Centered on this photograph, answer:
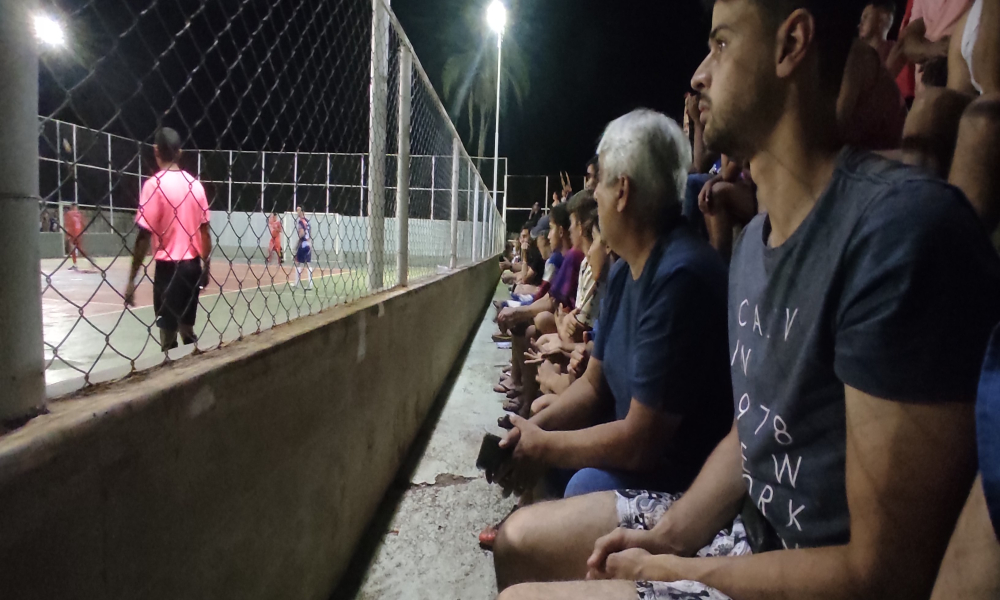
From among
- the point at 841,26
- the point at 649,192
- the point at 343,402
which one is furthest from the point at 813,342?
the point at 343,402

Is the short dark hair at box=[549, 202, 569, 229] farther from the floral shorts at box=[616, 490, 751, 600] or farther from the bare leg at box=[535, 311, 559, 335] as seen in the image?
the floral shorts at box=[616, 490, 751, 600]

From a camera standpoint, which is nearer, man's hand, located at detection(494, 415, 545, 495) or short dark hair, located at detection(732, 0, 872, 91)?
short dark hair, located at detection(732, 0, 872, 91)

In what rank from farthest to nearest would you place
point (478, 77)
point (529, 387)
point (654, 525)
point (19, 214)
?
point (478, 77) → point (529, 387) → point (654, 525) → point (19, 214)

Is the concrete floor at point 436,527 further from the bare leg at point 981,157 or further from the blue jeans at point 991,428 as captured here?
the bare leg at point 981,157

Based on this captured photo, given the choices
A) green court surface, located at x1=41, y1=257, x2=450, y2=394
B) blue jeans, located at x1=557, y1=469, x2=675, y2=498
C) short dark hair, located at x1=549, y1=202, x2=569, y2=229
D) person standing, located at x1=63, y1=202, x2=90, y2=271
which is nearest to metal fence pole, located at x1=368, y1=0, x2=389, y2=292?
green court surface, located at x1=41, y1=257, x2=450, y2=394

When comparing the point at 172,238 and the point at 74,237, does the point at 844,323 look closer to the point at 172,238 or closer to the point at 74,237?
the point at 74,237

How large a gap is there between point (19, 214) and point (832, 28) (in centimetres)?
137

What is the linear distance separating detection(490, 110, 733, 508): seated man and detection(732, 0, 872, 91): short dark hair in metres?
0.62

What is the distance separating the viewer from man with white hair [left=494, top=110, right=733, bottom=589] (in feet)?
4.82

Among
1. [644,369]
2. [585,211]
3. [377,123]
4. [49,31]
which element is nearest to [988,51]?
[644,369]

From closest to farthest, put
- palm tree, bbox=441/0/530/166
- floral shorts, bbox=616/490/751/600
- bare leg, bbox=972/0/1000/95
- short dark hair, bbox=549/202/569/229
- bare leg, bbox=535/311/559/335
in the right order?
floral shorts, bbox=616/490/751/600 < bare leg, bbox=972/0/1000/95 < bare leg, bbox=535/311/559/335 < short dark hair, bbox=549/202/569/229 < palm tree, bbox=441/0/530/166

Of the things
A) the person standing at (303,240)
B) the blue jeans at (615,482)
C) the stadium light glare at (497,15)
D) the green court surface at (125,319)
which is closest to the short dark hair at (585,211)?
Answer: the green court surface at (125,319)

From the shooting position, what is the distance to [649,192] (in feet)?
5.69

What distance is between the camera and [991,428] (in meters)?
0.59
